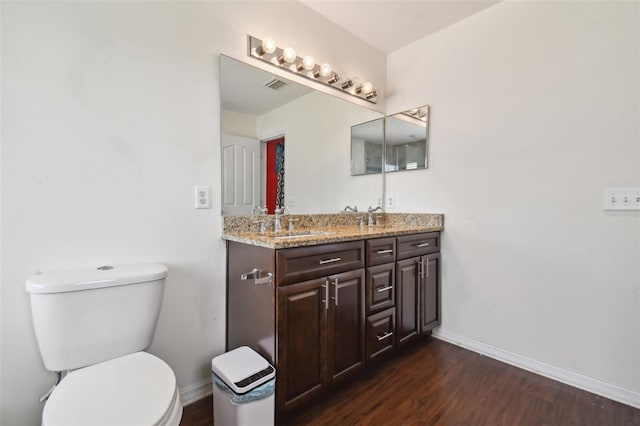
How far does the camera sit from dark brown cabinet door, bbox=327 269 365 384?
1.45 m

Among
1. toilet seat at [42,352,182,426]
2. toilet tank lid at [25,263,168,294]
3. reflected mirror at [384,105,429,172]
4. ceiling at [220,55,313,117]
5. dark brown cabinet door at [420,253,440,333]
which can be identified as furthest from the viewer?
reflected mirror at [384,105,429,172]

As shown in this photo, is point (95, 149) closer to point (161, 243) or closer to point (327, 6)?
point (161, 243)

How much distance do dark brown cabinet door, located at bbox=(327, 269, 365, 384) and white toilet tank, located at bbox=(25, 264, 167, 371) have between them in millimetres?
810

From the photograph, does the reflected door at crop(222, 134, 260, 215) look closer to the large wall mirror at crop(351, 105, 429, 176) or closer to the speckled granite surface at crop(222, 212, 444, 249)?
the speckled granite surface at crop(222, 212, 444, 249)

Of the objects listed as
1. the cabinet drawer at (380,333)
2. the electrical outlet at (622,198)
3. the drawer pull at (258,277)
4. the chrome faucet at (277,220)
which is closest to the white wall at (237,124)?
the chrome faucet at (277,220)

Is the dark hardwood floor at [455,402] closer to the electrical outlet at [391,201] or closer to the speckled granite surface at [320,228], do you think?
the speckled granite surface at [320,228]

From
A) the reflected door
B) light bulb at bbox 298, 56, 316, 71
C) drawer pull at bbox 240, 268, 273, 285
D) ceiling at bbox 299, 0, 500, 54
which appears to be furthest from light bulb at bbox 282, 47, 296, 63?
drawer pull at bbox 240, 268, 273, 285

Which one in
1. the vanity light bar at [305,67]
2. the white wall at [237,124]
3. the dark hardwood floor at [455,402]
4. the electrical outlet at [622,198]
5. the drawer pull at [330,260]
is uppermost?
the vanity light bar at [305,67]

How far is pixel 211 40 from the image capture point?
1529 millimetres

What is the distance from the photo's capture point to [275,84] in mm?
1825

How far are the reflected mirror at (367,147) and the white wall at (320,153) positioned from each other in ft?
0.15

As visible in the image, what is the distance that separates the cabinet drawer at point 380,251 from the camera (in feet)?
5.40

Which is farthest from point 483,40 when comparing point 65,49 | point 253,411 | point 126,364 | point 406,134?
point 126,364

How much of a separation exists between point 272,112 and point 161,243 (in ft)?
3.34
